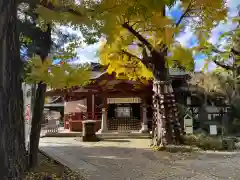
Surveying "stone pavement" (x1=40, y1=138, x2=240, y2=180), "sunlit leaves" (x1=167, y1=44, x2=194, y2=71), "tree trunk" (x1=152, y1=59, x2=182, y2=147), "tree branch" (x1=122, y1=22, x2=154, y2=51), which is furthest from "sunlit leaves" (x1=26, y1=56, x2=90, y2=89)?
"tree trunk" (x1=152, y1=59, x2=182, y2=147)

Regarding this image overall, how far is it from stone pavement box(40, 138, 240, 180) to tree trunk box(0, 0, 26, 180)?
7.10 ft

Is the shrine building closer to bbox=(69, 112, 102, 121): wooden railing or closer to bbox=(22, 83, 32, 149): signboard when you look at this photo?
bbox=(69, 112, 102, 121): wooden railing

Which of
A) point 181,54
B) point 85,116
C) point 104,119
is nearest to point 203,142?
point 181,54

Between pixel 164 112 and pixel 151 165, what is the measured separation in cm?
321

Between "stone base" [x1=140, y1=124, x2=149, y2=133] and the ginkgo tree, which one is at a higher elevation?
the ginkgo tree

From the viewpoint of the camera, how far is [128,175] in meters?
6.02

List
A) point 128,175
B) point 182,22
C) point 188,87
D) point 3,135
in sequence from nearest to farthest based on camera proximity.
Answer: point 3,135 < point 128,175 < point 182,22 < point 188,87

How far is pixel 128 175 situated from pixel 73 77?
259 cm

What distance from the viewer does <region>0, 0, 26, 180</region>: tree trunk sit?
12.5ft

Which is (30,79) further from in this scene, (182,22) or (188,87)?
(188,87)

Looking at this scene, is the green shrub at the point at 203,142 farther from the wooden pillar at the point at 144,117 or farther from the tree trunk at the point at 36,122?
the tree trunk at the point at 36,122

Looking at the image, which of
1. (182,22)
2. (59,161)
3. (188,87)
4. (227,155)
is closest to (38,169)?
(59,161)

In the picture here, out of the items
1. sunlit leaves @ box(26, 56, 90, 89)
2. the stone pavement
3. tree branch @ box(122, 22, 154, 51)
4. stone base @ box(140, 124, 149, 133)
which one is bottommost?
the stone pavement

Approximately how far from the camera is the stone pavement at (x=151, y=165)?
5930 mm
